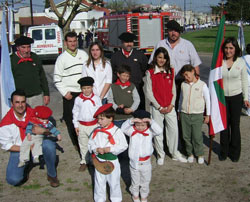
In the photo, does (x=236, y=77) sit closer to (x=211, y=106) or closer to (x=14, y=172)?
(x=211, y=106)

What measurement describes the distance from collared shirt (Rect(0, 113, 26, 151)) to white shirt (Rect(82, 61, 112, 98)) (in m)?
1.39

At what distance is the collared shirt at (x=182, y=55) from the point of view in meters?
5.55

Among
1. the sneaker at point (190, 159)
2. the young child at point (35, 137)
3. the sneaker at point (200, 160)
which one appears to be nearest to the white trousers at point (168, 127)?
the sneaker at point (190, 159)

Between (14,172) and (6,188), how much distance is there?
0.28 m

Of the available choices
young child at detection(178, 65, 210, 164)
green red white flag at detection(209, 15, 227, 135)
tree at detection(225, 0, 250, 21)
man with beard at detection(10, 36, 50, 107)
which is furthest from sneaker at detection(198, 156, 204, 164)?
tree at detection(225, 0, 250, 21)

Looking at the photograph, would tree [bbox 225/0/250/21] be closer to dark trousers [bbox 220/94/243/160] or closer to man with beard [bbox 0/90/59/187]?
dark trousers [bbox 220/94/243/160]

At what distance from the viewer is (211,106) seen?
17.5 ft

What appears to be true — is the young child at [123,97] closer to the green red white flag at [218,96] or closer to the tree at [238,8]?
the green red white flag at [218,96]

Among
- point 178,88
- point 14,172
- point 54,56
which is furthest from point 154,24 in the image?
point 14,172

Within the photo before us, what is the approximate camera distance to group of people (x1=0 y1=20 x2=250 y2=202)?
480 cm

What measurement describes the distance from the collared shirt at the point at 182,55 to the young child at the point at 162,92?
351 mm

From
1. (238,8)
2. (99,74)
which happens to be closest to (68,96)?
(99,74)

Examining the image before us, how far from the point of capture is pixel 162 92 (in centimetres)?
526

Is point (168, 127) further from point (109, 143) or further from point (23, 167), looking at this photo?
point (23, 167)
